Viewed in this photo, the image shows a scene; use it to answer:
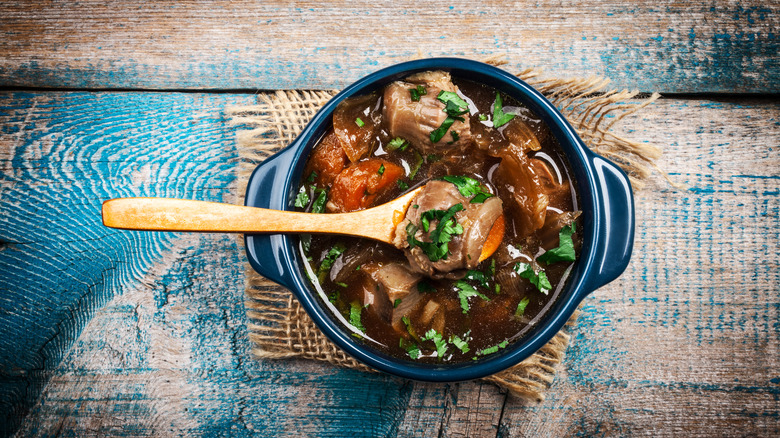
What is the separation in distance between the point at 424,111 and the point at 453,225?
48 cm

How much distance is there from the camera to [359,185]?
1.95m

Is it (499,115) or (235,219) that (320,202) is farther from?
(499,115)

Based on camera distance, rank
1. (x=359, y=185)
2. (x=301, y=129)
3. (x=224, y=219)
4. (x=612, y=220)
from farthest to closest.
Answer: (x=301, y=129) < (x=359, y=185) < (x=612, y=220) < (x=224, y=219)

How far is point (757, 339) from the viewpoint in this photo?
7.85ft

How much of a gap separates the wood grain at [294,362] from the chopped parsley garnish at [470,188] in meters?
0.93

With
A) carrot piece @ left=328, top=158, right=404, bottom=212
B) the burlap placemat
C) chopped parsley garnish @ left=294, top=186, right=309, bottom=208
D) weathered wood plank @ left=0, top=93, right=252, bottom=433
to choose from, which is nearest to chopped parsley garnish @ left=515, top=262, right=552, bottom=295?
the burlap placemat

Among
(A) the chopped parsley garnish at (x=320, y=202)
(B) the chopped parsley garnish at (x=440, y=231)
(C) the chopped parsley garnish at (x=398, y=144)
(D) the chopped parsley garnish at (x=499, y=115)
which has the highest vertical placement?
(D) the chopped parsley garnish at (x=499, y=115)

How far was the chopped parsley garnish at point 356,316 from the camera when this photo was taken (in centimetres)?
200

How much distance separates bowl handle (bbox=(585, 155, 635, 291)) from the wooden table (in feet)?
1.99

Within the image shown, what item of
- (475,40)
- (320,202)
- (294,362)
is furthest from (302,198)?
(475,40)

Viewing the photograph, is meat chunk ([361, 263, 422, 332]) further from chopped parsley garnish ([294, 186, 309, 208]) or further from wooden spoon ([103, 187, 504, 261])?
chopped parsley garnish ([294, 186, 309, 208])

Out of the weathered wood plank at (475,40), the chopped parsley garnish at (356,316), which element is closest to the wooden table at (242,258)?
the weathered wood plank at (475,40)

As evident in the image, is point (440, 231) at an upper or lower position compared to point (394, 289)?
upper

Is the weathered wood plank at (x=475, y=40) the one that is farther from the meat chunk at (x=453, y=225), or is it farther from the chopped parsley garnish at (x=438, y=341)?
the chopped parsley garnish at (x=438, y=341)
